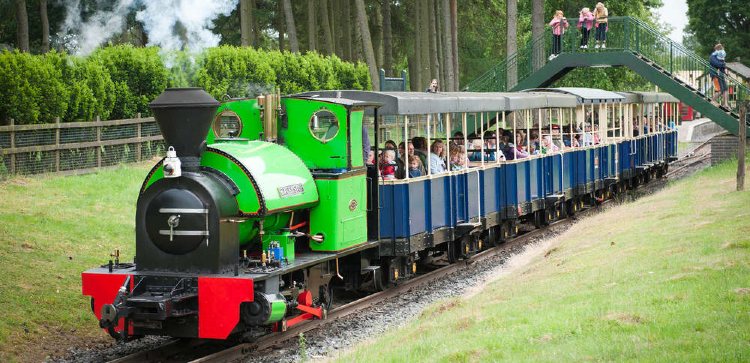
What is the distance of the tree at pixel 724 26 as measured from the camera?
62406 millimetres

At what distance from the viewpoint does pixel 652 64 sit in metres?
29.4

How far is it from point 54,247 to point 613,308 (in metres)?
8.84

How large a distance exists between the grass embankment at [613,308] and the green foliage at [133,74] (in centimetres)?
1168

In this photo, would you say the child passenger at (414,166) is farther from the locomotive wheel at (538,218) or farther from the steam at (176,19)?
the locomotive wheel at (538,218)

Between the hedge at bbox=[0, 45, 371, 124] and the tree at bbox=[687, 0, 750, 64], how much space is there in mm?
40962

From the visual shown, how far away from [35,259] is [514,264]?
7603 mm

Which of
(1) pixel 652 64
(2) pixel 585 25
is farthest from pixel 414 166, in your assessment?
(2) pixel 585 25

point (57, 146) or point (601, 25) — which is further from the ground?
point (601, 25)

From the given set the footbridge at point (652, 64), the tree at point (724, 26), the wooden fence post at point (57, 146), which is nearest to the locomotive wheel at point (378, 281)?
the wooden fence post at point (57, 146)

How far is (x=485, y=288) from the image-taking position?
1368 cm

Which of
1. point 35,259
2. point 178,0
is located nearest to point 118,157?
point 178,0

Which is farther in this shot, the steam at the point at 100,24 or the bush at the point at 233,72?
the steam at the point at 100,24

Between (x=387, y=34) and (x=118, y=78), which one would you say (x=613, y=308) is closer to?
(x=118, y=78)

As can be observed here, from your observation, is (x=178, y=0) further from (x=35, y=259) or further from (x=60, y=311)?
(x=60, y=311)
